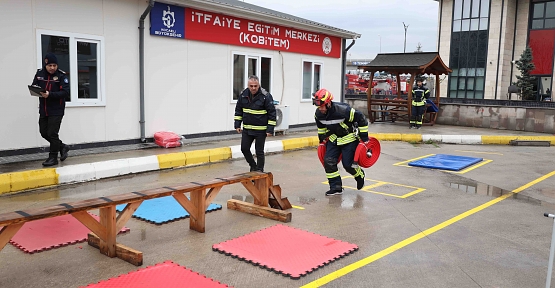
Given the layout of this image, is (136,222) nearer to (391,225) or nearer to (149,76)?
(391,225)

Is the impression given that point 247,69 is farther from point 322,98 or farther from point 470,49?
point 470,49

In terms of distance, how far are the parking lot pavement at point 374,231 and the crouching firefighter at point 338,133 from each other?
17.4 inches

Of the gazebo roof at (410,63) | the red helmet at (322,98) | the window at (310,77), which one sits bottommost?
the red helmet at (322,98)

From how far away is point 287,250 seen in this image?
527cm

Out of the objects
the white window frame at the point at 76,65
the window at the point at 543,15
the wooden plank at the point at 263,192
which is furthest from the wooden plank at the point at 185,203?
the window at the point at 543,15

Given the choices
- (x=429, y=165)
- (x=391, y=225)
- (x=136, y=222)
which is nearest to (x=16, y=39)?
(x=136, y=222)

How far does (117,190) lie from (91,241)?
2749 millimetres

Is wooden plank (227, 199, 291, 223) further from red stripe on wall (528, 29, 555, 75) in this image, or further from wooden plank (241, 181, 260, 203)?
red stripe on wall (528, 29, 555, 75)

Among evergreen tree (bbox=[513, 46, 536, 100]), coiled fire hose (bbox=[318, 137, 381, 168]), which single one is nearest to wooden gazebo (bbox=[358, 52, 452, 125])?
coiled fire hose (bbox=[318, 137, 381, 168])

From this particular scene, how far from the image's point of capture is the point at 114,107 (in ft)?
35.6

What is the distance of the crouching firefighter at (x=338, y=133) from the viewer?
7.55 metres

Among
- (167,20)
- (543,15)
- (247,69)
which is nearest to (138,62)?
(167,20)

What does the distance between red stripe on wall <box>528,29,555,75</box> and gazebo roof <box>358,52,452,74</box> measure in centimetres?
1741

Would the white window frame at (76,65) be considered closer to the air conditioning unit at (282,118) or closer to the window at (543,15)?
the air conditioning unit at (282,118)
